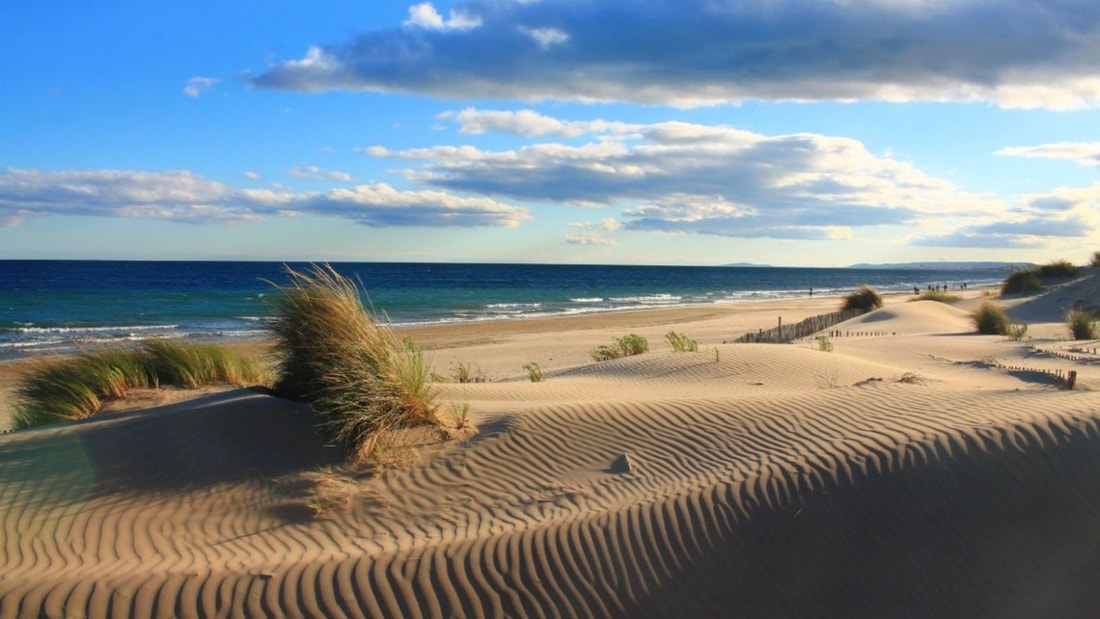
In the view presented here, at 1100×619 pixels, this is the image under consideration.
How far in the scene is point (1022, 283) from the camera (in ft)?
114

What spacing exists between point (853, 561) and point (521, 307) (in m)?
41.0

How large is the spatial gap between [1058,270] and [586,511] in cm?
3959

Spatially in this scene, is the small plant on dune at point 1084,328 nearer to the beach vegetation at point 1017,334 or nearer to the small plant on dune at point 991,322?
the beach vegetation at point 1017,334

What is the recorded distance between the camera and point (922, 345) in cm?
1706

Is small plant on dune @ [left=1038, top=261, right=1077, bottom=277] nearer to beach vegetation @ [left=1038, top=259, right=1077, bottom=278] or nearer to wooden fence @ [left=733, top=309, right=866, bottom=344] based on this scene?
beach vegetation @ [left=1038, top=259, right=1077, bottom=278]

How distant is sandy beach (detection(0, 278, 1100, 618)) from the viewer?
5219 millimetres

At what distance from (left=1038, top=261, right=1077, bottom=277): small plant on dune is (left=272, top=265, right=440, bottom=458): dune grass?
38.0 metres

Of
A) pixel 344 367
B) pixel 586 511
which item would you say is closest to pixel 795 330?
pixel 344 367

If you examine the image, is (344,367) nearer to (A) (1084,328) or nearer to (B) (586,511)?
(B) (586,511)

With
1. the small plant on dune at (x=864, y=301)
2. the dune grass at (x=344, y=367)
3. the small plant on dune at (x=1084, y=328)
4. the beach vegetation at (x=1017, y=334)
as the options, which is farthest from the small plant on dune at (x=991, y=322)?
the dune grass at (x=344, y=367)

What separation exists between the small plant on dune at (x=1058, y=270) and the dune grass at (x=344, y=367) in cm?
3804

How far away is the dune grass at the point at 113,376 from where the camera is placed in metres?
9.63

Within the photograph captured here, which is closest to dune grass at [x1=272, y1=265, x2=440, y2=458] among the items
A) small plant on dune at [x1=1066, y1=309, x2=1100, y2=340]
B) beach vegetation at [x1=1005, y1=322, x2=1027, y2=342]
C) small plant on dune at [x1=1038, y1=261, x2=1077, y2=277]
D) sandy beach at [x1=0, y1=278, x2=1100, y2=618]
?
sandy beach at [x1=0, y1=278, x2=1100, y2=618]

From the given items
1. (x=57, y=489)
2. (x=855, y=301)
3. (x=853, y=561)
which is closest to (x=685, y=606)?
(x=853, y=561)
